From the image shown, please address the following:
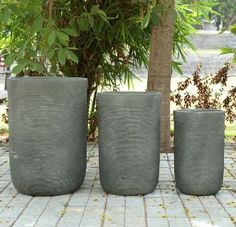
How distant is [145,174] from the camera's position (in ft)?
15.5

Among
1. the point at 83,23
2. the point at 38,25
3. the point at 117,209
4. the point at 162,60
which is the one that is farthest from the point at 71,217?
the point at 162,60

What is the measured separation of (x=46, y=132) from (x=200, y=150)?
4.27 feet

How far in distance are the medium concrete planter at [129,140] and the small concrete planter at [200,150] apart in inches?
9.3

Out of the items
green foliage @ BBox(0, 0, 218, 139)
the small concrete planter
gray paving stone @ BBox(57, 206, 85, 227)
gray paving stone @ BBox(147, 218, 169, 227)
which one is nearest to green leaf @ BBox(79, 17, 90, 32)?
green foliage @ BBox(0, 0, 218, 139)

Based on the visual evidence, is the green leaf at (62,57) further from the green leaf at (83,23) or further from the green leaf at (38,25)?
the green leaf at (83,23)

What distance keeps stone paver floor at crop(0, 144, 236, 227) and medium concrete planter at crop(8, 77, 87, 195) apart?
0.15 metres

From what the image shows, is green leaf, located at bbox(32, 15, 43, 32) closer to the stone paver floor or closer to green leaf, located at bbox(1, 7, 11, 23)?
green leaf, located at bbox(1, 7, 11, 23)

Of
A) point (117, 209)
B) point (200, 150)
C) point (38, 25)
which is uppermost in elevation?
point (38, 25)

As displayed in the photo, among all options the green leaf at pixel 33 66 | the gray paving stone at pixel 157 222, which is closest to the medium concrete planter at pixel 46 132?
the green leaf at pixel 33 66

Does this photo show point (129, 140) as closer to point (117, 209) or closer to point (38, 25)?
point (117, 209)

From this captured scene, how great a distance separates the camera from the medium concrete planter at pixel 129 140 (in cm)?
462

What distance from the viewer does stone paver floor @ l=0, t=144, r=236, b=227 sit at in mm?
3873

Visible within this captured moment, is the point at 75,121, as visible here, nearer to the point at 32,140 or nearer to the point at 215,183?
the point at 32,140

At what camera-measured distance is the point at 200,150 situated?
15.4ft
